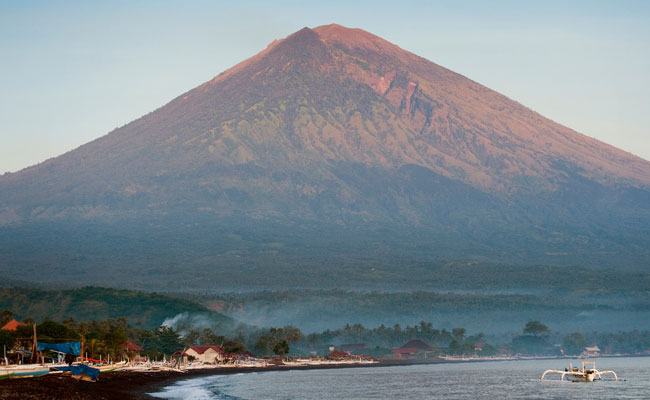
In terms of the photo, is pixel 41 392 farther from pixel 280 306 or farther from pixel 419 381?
pixel 280 306

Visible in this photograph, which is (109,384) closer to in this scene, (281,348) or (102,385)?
(102,385)

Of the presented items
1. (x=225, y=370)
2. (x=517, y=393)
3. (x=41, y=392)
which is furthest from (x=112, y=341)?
(x=41, y=392)

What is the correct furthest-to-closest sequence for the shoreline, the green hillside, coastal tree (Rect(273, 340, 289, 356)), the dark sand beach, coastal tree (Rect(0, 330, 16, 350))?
the green hillside < coastal tree (Rect(273, 340, 289, 356)) < coastal tree (Rect(0, 330, 16, 350)) < the shoreline < the dark sand beach

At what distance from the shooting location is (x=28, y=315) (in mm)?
168000

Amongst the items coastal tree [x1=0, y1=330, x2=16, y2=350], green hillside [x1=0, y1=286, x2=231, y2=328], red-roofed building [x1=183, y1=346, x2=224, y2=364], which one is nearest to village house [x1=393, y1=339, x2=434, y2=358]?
green hillside [x1=0, y1=286, x2=231, y2=328]

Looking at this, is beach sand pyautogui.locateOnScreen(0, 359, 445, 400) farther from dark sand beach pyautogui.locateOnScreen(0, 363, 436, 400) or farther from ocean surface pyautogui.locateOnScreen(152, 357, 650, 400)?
ocean surface pyautogui.locateOnScreen(152, 357, 650, 400)

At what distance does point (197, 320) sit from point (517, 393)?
103745mm

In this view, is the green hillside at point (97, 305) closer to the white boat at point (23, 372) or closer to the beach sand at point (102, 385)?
the beach sand at point (102, 385)

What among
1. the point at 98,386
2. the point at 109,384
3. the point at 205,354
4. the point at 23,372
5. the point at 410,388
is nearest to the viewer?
the point at 23,372

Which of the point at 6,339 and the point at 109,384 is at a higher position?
the point at 6,339

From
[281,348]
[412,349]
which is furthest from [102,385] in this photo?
[412,349]

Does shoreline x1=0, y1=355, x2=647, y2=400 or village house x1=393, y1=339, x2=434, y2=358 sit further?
village house x1=393, y1=339, x2=434, y2=358

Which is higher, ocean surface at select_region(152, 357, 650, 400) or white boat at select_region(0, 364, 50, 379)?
white boat at select_region(0, 364, 50, 379)

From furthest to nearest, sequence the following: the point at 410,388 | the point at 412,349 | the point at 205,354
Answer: the point at 412,349 < the point at 205,354 < the point at 410,388
